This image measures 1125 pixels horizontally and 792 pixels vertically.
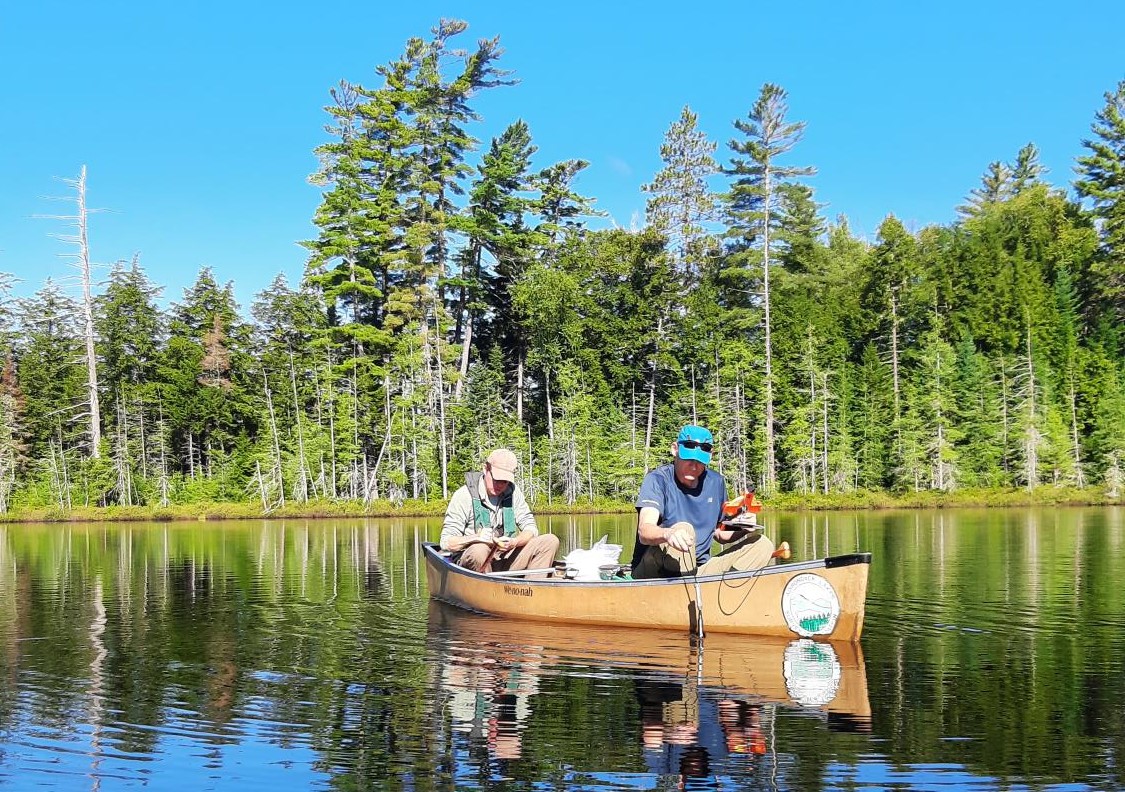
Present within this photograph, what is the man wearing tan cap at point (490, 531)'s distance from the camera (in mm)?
12328

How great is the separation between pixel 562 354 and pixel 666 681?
42.0m

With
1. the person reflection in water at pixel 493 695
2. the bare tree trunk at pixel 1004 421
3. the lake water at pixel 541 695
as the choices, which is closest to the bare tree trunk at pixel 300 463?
the lake water at pixel 541 695

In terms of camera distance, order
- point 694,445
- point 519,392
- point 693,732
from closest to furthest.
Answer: point 693,732 < point 694,445 < point 519,392

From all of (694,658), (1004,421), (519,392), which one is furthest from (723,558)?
(1004,421)

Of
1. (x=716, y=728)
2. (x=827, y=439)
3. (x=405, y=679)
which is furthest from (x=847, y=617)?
(x=827, y=439)

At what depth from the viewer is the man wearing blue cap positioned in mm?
9727

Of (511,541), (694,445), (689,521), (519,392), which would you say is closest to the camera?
(694,445)

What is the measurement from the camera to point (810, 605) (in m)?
10.0

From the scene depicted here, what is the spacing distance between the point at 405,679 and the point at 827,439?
4358 centimetres

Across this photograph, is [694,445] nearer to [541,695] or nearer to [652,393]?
[541,695]

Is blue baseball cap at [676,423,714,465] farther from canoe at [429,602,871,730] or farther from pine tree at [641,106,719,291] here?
pine tree at [641,106,719,291]

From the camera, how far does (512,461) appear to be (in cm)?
1172

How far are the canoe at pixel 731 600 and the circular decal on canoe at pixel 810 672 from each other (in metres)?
0.29

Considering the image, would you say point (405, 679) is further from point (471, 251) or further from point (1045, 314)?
point (1045, 314)
